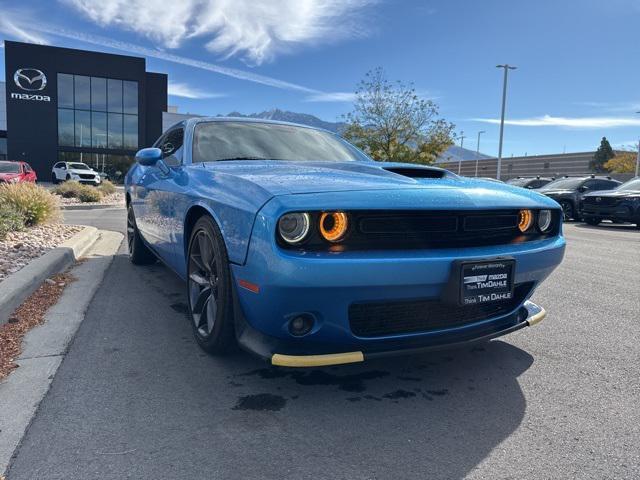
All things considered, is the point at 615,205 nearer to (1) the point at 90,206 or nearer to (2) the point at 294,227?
(2) the point at 294,227

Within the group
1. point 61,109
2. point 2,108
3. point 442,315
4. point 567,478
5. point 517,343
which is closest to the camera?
point 567,478

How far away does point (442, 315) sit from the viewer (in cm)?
249

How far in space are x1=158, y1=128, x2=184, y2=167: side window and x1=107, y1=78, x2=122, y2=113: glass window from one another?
35776mm

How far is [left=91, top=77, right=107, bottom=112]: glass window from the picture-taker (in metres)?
36.2

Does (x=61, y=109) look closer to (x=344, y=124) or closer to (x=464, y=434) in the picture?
(x=344, y=124)

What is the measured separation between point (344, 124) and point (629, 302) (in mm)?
23479

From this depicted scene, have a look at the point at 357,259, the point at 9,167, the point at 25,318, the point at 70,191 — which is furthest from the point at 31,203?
the point at 9,167

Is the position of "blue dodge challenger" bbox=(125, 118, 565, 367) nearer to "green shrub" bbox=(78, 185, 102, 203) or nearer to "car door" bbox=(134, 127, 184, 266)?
"car door" bbox=(134, 127, 184, 266)

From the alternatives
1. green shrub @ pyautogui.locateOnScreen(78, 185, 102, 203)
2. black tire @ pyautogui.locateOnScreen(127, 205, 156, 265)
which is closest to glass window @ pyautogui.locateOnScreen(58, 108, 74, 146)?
green shrub @ pyautogui.locateOnScreen(78, 185, 102, 203)

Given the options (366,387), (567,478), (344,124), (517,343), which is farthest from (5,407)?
(344,124)

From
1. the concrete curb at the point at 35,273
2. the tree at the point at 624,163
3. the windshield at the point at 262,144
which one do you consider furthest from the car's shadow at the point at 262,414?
the tree at the point at 624,163

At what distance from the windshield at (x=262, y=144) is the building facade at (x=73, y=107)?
3670 cm

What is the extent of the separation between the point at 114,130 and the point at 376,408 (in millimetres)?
39305

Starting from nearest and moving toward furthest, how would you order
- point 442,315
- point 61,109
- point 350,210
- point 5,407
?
point 350,210, point 5,407, point 442,315, point 61,109
